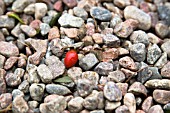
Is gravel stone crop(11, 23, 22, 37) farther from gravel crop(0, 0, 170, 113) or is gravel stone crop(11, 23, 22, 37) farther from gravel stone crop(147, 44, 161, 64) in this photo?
gravel stone crop(147, 44, 161, 64)

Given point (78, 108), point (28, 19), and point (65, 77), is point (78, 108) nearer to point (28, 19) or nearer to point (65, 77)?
point (65, 77)

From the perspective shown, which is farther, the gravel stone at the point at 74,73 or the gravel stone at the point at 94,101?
the gravel stone at the point at 74,73

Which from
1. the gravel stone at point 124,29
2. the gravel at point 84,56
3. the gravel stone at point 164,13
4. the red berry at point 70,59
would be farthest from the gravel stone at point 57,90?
the gravel stone at point 164,13

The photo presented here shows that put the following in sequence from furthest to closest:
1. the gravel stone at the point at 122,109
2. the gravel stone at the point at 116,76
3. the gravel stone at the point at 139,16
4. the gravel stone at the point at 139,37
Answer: the gravel stone at the point at 139,16 → the gravel stone at the point at 139,37 → the gravel stone at the point at 116,76 → the gravel stone at the point at 122,109

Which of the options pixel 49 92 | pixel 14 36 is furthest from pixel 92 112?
pixel 14 36

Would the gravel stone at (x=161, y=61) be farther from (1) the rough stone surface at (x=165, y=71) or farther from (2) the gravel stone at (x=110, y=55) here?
(2) the gravel stone at (x=110, y=55)

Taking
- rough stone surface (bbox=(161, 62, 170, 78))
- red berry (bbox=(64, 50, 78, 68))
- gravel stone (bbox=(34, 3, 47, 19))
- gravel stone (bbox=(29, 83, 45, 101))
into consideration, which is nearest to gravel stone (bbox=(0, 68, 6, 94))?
gravel stone (bbox=(29, 83, 45, 101))
